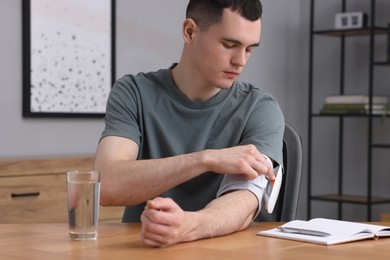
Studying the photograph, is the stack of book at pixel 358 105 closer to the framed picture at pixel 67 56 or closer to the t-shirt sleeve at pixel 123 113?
the framed picture at pixel 67 56

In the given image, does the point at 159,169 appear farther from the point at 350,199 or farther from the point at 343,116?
the point at 343,116

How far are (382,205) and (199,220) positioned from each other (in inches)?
137

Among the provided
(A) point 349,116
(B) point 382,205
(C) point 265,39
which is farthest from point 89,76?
(B) point 382,205

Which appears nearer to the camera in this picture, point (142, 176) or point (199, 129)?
point (142, 176)

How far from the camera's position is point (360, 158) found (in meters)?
5.00

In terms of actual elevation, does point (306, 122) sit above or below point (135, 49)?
below

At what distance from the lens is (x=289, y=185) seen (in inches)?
82.0

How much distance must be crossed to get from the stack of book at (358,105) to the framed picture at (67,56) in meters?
1.51

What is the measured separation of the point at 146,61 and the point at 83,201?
2.75m

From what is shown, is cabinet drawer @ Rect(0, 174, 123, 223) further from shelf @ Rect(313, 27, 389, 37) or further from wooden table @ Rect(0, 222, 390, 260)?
shelf @ Rect(313, 27, 389, 37)

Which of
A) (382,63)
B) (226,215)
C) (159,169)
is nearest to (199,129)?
(159,169)

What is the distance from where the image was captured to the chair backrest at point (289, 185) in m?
2.08

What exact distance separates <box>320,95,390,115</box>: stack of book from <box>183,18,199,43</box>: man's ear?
104 inches

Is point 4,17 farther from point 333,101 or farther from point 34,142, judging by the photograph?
point 333,101
